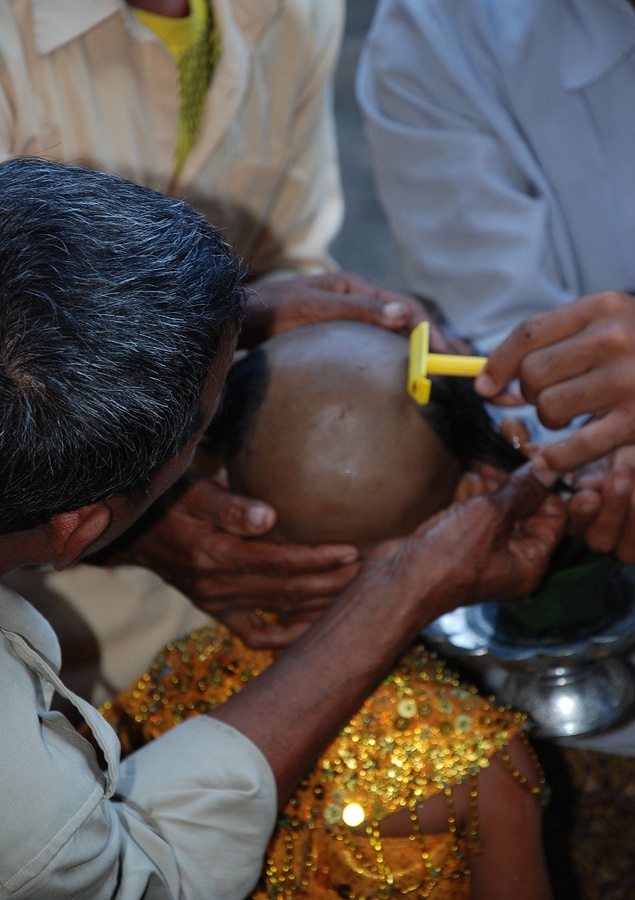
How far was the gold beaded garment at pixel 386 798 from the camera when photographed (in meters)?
1.22

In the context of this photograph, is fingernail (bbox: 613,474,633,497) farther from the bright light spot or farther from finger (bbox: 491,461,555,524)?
the bright light spot

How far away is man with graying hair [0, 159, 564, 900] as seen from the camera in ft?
2.63

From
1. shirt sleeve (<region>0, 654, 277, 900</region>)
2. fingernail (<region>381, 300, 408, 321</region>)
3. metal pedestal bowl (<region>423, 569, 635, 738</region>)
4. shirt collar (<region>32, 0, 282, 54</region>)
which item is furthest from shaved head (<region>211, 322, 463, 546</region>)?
shirt collar (<region>32, 0, 282, 54</region>)

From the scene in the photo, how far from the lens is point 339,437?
1.31m

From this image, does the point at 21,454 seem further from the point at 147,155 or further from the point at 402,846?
the point at 147,155

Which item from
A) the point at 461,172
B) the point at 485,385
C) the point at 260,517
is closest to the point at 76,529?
the point at 260,517

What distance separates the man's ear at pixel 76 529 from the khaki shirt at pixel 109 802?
12 cm

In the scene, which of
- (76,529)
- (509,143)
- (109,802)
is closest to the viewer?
(76,529)

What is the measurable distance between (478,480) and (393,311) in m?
0.29

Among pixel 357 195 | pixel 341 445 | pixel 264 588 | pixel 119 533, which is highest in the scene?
pixel 119 533

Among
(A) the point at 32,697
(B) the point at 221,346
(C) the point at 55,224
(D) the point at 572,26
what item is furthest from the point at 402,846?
(D) the point at 572,26

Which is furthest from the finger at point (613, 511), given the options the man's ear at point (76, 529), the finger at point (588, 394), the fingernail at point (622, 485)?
the man's ear at point (76, 529)

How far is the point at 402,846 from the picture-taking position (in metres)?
1.24

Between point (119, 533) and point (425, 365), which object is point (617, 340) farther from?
point (119, 533)
